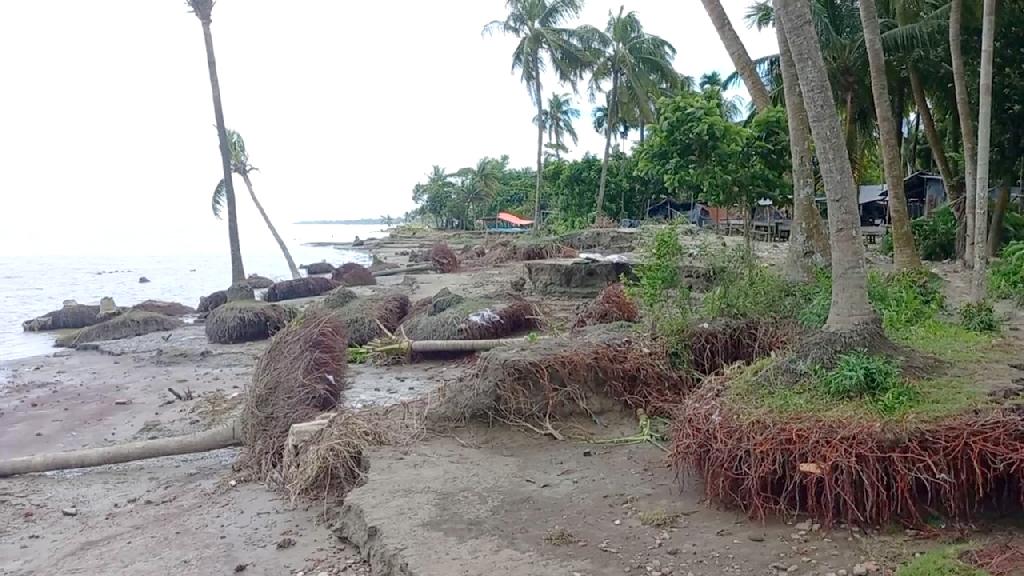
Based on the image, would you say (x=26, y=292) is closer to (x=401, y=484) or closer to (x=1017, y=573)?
(x=401, y=484)

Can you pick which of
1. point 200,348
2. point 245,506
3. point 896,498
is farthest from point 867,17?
point 200,348

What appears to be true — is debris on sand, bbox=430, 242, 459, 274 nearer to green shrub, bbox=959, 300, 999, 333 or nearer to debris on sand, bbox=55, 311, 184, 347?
debris on sand, bbox=55, 311, 184, 347

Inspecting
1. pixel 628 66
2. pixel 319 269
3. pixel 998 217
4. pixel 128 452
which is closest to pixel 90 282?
pixel 319 269

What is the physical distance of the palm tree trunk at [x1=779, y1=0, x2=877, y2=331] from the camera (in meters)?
6.04

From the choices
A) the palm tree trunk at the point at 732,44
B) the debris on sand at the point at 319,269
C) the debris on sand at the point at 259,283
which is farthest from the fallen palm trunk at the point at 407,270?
the palm tree trunk at the point at 732,44

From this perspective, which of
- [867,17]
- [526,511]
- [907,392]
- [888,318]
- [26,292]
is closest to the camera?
[907,392]

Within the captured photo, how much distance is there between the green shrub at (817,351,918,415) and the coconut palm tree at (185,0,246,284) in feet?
78.5

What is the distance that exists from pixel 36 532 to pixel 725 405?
620cm

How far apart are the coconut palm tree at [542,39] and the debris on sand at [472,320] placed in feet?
83.8

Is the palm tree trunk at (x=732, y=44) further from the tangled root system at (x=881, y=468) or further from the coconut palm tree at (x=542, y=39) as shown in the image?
the coconut palm tree at (x=542, y=39)

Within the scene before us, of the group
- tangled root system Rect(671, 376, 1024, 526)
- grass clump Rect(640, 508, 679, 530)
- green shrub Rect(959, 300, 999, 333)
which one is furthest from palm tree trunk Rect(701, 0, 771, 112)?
grass clump Rect(640, 508, 679, 530)

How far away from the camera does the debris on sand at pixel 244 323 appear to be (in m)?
17.9

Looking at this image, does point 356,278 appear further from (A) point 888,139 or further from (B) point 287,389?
(B) point 287,389

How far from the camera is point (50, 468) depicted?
874 centimetres
